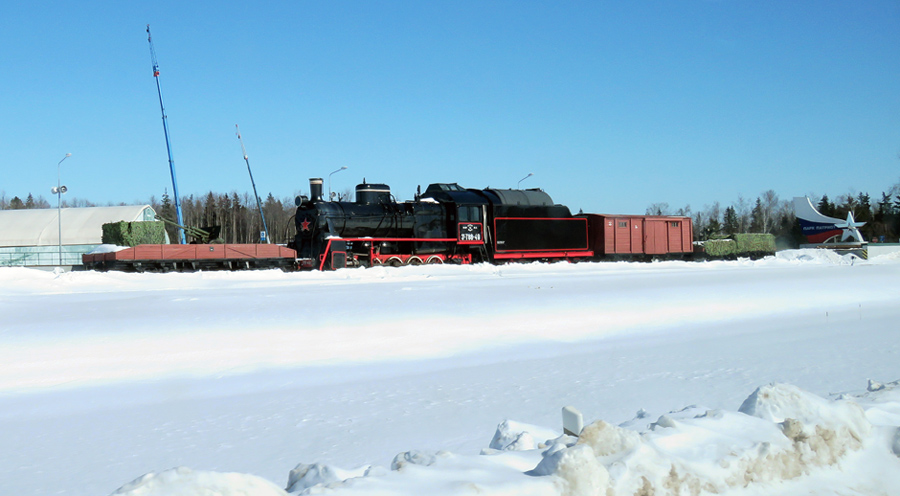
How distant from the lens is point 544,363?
9102mm

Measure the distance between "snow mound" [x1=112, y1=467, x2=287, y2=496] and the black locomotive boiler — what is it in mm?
22006

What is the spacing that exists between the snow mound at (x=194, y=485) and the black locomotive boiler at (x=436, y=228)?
2201 cm

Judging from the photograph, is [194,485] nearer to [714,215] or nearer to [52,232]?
[52,232]

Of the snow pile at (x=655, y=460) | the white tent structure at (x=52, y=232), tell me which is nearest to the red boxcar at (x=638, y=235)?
the snow pile at (x=655, y=460)

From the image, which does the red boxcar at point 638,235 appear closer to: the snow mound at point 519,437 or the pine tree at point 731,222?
the snow mound at point 519,437

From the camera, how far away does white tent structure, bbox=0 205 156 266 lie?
2228 inches

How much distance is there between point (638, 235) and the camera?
35.3 metres

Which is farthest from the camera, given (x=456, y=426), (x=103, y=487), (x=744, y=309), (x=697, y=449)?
(x=744, y=309)

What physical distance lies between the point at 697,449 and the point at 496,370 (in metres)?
4.77

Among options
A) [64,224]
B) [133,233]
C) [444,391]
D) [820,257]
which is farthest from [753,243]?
[64,224]

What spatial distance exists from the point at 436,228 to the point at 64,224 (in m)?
52.2

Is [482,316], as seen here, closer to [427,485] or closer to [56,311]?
[56,311]

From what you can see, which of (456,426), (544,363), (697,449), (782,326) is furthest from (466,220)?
(697,449)

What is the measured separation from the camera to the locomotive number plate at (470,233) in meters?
28.2
